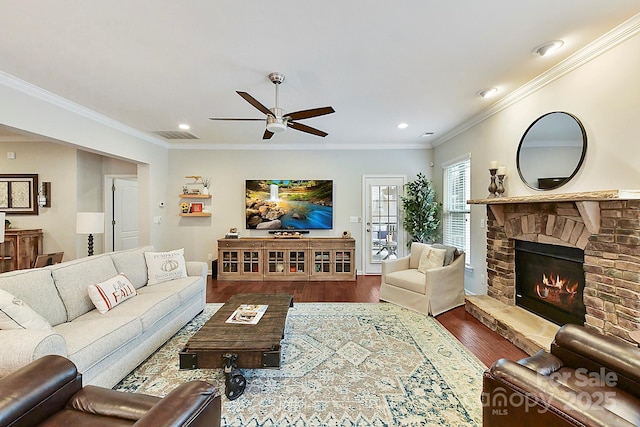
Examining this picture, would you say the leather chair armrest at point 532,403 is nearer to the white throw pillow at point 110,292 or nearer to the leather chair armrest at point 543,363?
the leather chair armrest at point 543,363

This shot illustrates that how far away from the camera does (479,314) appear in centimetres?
333

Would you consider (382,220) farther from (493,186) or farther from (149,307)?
(149,307)

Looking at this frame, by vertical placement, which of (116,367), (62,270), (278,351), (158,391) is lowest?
(158,391)

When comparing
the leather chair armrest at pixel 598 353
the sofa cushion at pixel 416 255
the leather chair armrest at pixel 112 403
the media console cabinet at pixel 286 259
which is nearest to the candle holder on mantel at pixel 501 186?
the sofa cushion at pixel 416 255

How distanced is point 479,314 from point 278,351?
8.36 ft

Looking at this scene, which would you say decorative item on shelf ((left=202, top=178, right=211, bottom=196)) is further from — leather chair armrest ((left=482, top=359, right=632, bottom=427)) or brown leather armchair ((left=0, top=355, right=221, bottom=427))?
leather chair armrest ((left=482, top=359, right=632, bottom=427))

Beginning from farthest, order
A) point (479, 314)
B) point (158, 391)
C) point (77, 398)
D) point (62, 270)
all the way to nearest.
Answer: point (479, 314)
point (62, 270)
point (158, 391)
point (77, 398)

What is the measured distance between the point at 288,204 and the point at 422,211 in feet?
8.36

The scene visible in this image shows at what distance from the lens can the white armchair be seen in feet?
11.6

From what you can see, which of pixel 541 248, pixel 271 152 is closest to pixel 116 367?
pixel 541 248

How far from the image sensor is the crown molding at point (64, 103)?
289cm

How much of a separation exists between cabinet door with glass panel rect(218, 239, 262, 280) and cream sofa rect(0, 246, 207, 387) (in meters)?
2.14

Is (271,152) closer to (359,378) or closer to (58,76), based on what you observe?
(58,76)

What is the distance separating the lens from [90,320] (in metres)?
2.28
